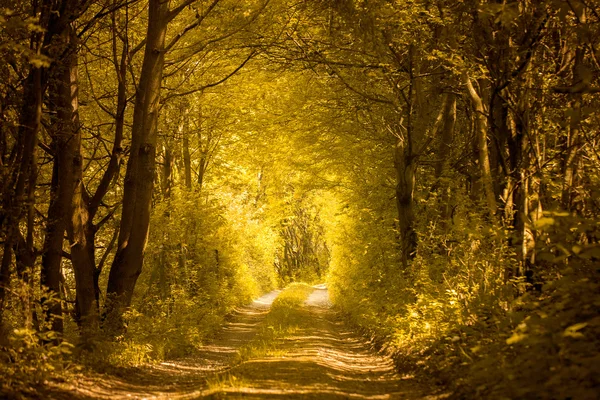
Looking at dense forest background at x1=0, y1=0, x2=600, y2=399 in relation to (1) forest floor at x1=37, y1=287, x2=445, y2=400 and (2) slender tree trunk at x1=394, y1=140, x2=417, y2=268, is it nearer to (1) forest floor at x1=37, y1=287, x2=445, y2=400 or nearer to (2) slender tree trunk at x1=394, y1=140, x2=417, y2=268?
(2) slender tree trunk at x1=394, y1=140, x2=417, y2=268

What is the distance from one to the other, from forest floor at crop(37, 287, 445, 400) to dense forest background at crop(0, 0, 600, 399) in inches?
18.8

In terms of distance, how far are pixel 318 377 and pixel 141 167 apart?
19.5ft

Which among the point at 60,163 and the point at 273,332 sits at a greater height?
the point at 60,163

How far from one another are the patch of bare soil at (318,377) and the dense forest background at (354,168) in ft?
1.92

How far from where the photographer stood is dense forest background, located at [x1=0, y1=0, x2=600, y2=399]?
6234 millimetres

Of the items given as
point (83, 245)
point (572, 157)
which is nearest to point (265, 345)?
point (83, 245)

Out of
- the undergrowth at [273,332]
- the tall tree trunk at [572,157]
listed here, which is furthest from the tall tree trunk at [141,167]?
the tall tree trunk at [572,157]

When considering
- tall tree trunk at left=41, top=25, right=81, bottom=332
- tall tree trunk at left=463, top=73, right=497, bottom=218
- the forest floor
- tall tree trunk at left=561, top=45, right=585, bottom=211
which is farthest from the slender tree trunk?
tall tree trunk at left=41, top=25, right=81, bottom=332

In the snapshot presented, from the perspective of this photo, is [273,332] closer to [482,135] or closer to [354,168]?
[482,135]

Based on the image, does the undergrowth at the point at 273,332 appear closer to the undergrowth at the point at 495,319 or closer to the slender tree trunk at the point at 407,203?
the undergrowth at the point at 495,319

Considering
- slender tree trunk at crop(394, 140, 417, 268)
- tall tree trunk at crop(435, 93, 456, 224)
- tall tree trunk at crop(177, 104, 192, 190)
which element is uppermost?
tall tree trunk at crop(177, 104, 192, 190)

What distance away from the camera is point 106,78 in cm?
1563

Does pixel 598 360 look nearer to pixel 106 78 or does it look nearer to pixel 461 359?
pixel 461 359

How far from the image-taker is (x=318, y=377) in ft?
25.6
